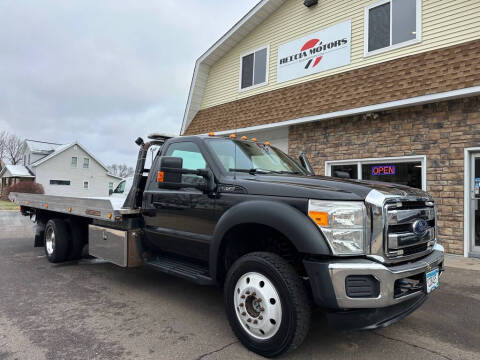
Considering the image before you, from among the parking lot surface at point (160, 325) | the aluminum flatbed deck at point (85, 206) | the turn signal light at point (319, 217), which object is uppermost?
the turn signal light at point (319, 217)

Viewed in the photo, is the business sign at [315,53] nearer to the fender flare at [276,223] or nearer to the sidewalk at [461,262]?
the sidewalk at [461,262]

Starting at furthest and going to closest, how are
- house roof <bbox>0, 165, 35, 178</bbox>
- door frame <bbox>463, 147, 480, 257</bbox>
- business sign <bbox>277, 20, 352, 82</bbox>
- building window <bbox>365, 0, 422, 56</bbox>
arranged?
house roof <bbox>0, 165, 35, 178</bbox>, business sign <bbox>277, 20, 352, 82</bbox>, building window <bbox>365, 0, 422, 56</bbox>, door frame <bbox>463, 147, 480, 257</bbox>

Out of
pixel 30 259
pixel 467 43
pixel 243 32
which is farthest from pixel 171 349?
pixel 243 32

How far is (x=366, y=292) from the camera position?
2.64 m

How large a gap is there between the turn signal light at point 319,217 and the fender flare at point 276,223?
40mm

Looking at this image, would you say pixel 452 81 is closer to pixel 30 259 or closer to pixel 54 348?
pixel 54 348

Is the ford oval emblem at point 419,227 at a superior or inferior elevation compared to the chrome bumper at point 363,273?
superior

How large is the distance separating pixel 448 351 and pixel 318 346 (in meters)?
1.17

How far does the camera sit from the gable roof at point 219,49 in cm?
1105

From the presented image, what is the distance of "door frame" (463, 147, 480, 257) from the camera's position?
694 centimetres

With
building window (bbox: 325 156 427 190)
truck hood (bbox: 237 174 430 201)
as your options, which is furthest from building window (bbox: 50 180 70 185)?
truck hood (bbox: 237 174 430 201)

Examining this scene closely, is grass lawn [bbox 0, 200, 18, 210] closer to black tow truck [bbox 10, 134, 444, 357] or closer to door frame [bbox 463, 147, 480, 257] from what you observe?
black tow truck [bbox 10, 134, 444, 357]

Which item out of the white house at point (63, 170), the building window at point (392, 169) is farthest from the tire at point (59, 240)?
the white house at point (63, 170)

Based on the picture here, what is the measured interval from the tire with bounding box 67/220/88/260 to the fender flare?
3.87m
